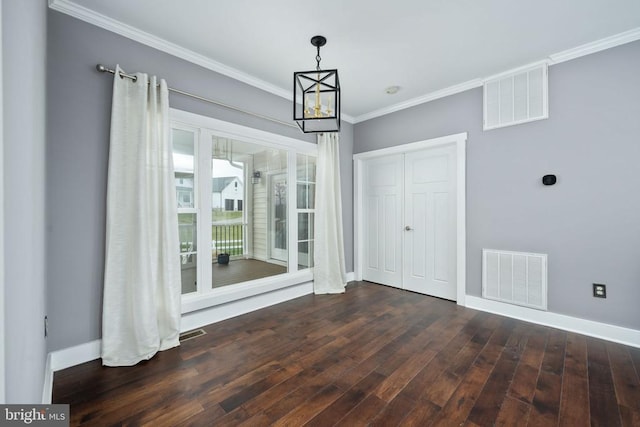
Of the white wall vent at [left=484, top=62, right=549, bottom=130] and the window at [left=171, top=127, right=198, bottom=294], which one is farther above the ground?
the white wall vent at [left=484, top=62, right=549, bottom=130]

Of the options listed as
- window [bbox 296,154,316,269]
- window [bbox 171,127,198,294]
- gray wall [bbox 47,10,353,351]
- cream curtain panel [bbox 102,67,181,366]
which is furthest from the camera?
window [bbox 296,154,316,269]

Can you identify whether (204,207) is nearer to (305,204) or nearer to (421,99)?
(305,204)

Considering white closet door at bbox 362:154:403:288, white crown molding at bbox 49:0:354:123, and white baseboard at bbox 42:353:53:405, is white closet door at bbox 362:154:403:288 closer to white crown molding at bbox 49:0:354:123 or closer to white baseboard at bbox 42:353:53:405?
white crown molding at bbox 49:0:354:123

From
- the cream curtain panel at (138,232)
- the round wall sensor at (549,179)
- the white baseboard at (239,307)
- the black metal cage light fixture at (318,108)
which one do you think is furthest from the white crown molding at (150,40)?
the round wall sensor at (549,179)

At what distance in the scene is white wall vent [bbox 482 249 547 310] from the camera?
9.73 feet

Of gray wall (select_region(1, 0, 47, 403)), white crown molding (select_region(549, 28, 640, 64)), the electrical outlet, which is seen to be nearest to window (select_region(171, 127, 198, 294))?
gray wall (select_region(1, 0, 47, 403))

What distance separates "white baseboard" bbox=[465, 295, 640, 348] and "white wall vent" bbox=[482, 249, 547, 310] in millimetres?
77

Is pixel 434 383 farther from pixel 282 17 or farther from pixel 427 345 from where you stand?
pixel 282 17

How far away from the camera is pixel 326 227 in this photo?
13.3 ft

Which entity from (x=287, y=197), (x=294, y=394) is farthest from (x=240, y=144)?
(x=294, y=394)

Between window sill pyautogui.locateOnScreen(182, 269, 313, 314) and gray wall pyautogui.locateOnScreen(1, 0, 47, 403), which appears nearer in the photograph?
gray wall pyautogui.locateOnScreen(1, 0, 47, 403)

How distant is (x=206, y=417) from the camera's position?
164 cm

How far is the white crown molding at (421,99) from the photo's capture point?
3.43 m

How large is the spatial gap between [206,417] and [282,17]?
9.82 ft
